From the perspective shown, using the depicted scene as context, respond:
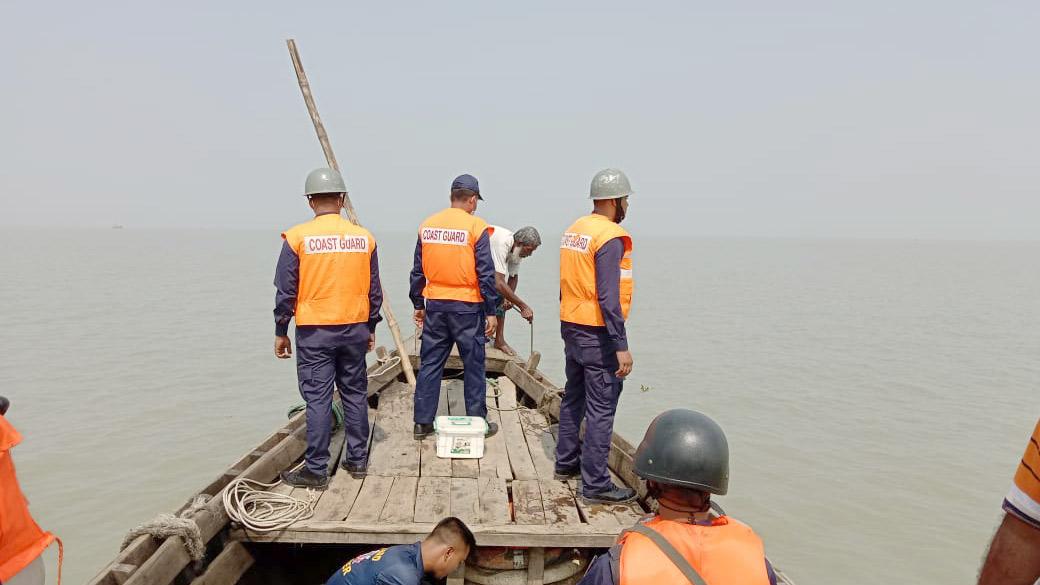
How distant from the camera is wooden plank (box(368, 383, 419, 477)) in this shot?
4.66m

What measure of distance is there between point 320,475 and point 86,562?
4680mm

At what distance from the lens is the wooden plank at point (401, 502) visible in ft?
12.6

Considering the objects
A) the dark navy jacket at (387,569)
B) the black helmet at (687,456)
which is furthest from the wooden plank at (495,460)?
the black helmet at (687,456)

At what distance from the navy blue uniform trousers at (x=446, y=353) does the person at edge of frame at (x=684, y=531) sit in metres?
2.99

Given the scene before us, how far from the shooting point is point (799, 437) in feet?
37.6

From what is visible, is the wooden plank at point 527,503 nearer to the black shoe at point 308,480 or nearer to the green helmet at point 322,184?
the black shoe at point 308,480

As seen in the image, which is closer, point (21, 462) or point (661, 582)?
point (661, 582)

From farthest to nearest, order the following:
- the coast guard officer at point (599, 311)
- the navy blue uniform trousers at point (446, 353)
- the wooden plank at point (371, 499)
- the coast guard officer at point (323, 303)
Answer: the navy blue uniform trousers at point (446, 353) < the coast guard officer at point (323, 303) < the coast guard officer at point (599, 311) < the wooden plank at point (371, 499)

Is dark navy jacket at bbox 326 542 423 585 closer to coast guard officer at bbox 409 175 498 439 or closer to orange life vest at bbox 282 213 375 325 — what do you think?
Result: orange life vest at bbox 282 213 375 325

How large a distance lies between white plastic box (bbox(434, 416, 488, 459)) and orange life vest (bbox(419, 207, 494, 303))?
2.96 feet

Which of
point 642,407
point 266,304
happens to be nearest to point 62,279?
point 266,304

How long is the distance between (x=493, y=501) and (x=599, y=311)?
130 cm

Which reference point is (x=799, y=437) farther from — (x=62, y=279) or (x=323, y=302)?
(x=62, y=279)

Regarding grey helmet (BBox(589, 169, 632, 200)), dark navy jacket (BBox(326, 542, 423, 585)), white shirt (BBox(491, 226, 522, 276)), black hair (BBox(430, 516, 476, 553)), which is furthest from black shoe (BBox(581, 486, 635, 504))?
white shirt (BBox(491, 226, 522, 276))
